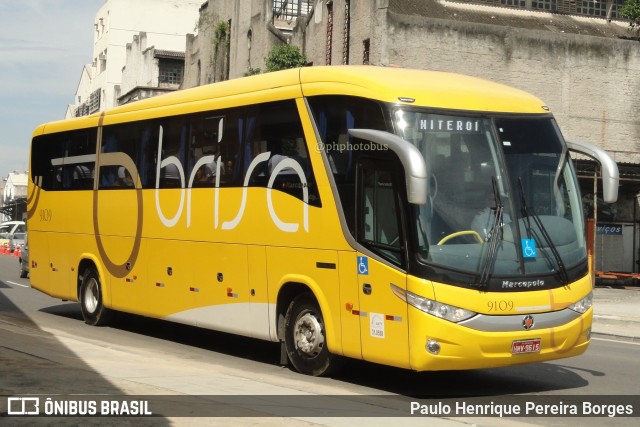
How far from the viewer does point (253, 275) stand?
549 inches

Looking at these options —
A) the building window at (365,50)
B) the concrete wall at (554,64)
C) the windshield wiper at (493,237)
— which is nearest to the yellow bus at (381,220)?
the windshield wiper at (493,237)

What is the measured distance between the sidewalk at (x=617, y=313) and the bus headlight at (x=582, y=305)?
25.3ft

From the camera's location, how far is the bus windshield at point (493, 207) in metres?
11.0

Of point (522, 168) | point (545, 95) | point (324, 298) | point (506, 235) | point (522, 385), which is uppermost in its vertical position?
point (545, 95)

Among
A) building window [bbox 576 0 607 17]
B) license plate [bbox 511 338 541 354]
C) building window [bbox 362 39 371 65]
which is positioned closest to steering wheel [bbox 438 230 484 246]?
license plate [bbox 511 338 541 354]

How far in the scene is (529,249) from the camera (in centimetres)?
1131

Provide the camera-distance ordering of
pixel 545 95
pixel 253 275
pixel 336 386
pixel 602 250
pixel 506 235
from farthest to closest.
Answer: pixel 545 95 → pixel 602 250 → pixel 253 275 → pixel 336 386 → pixel 506 235

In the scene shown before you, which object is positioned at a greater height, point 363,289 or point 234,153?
point 234,153

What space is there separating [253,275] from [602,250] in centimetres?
2479

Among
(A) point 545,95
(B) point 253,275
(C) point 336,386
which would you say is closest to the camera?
(C) point 336,386

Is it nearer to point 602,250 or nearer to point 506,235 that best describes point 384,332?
point 506,235

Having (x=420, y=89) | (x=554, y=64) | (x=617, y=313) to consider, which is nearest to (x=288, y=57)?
(x=554, y=64)

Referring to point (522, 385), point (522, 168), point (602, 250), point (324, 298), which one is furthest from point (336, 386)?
point (602, 250)

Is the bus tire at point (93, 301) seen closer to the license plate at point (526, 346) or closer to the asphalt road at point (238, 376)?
the asphalt road at point (238, 376)
